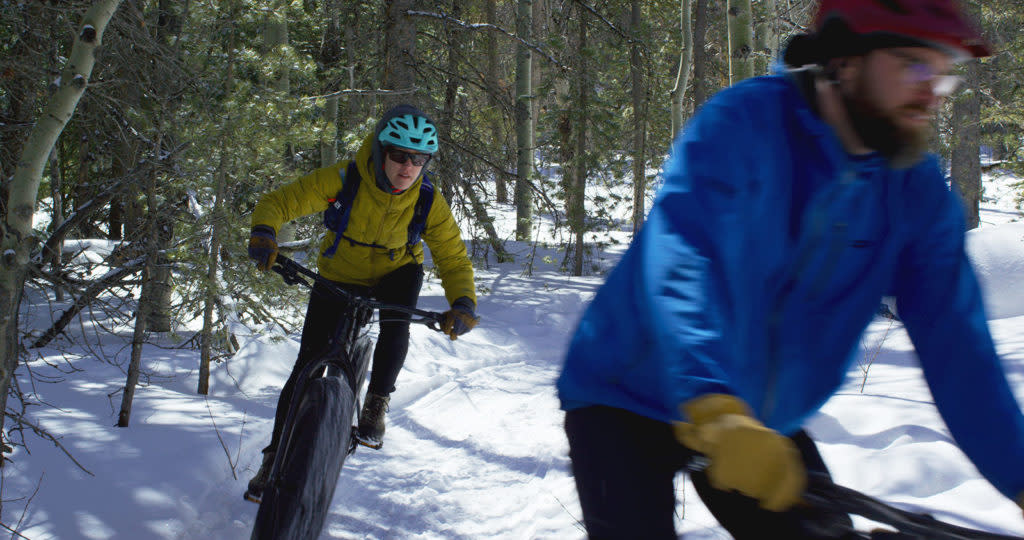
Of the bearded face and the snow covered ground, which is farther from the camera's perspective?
the snow covered ground

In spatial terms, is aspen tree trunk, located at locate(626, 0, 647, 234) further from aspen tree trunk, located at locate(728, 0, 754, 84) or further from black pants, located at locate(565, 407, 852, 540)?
black pants, located at locate(565, 407, 852, 540)

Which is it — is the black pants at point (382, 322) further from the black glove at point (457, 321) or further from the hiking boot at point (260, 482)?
the hiking boot at point (260, 482)

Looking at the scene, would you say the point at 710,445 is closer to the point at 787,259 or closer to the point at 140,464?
the point at 787,259

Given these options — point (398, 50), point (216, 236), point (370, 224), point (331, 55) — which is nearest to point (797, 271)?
point (370, 224)

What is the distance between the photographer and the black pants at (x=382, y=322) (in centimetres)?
426

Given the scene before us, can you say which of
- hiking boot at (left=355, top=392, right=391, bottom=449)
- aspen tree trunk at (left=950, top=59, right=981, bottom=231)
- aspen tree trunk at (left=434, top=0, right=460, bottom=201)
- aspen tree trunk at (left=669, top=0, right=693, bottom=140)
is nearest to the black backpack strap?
hiking boot at (left=355, top=392, right=391, bottom=449)

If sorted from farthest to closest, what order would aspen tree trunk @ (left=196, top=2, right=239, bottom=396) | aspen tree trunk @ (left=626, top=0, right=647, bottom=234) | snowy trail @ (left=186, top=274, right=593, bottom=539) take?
1. aspen tree trunk @ (left=626, top=0, right=647, bottom=234)
2. aspen tree trunk @ (left=196, top=2, right=239, bottom=396)
3. snowy trail @ (left=186, top=274, right=593, bottom=539)

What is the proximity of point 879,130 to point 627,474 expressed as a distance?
3.05ft

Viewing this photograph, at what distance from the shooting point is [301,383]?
3578mm

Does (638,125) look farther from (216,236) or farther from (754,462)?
(754,462)

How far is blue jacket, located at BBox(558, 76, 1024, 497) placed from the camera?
4.36 feet

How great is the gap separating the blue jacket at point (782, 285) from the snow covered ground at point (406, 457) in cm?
232

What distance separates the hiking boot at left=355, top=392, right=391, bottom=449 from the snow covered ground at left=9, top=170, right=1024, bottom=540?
417mm

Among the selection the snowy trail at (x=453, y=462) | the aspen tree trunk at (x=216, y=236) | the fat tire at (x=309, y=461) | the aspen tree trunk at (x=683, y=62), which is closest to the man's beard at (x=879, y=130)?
the snowy trail at (x=453, y=462)
